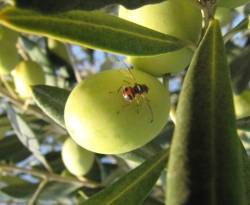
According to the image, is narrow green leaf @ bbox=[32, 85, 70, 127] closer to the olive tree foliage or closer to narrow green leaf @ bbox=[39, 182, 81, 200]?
the olive tree foliage

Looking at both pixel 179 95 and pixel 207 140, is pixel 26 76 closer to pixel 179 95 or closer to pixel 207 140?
pixel 179 95

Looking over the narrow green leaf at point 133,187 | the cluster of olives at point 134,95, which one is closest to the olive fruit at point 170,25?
the cluster of olives at point 134,95

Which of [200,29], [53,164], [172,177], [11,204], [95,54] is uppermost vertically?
[200,29]

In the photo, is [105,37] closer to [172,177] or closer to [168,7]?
[168,7]

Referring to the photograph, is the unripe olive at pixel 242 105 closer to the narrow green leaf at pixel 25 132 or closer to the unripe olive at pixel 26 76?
the unripe olive at pixel 26 76

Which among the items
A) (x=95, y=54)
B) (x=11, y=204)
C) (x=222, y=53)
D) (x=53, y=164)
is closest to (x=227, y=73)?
(x=222, y=53)

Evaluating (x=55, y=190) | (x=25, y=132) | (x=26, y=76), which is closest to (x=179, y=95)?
(x=26, y=76)
